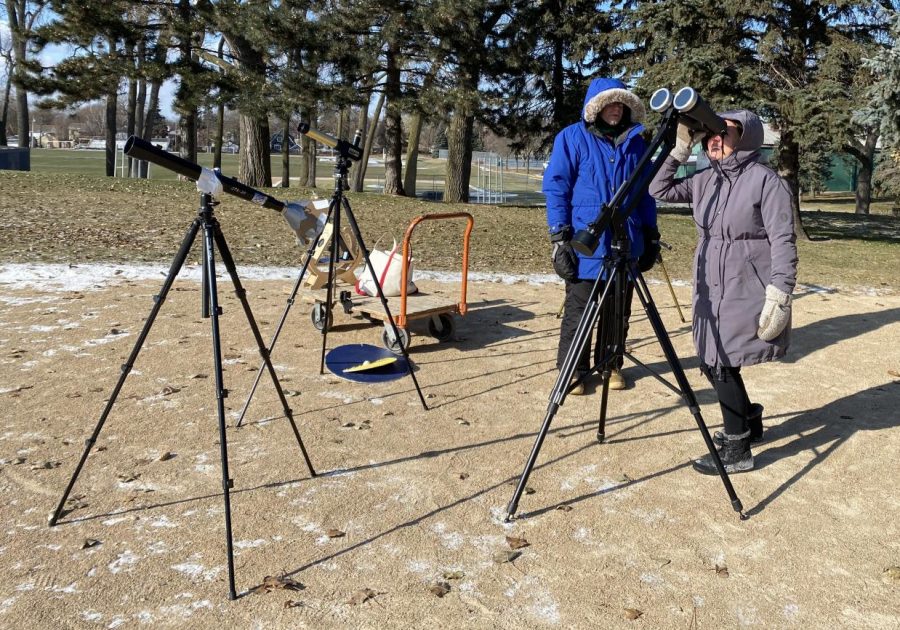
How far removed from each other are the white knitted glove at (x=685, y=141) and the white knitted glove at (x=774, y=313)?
2.48ft

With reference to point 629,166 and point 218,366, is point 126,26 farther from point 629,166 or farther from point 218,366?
point 218,366

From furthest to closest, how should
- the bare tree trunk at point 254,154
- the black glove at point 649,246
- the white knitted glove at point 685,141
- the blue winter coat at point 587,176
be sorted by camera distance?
the bare tree trunk at point 254,154 < the black glove at point 649,246 < the blue winter coat at point 587,176 < the white knitted glove at point 685,141

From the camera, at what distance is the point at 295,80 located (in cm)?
1625

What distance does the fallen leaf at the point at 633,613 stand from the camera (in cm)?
298

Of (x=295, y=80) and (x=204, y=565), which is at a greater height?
(x=295, y=80)

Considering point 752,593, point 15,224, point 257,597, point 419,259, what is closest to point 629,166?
point 752,593

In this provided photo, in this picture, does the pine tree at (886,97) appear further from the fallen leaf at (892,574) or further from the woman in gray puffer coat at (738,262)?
the fallen leaf at (892,574)

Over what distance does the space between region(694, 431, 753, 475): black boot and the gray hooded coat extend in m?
0.45

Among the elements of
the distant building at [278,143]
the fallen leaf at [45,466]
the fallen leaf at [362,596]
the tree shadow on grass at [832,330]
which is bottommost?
the fallen leaf at [362,596]

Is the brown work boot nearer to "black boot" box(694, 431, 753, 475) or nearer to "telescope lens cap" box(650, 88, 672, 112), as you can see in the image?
"black boot" box(694, 431, 753, 475)

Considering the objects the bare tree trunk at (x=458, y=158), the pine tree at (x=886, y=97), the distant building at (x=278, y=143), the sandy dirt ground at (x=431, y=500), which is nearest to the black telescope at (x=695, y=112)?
the sandy dirt ground at (x=431, y=500)

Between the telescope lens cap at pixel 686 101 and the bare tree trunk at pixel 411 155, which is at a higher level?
the bare tree trunk at pixel 411 155

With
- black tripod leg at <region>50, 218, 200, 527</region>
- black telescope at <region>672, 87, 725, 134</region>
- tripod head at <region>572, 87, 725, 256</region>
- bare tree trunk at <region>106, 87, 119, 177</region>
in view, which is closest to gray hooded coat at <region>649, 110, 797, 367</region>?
black telescope at <region>672, 87, 725, 134</region>

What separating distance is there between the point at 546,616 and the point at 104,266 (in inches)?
319
